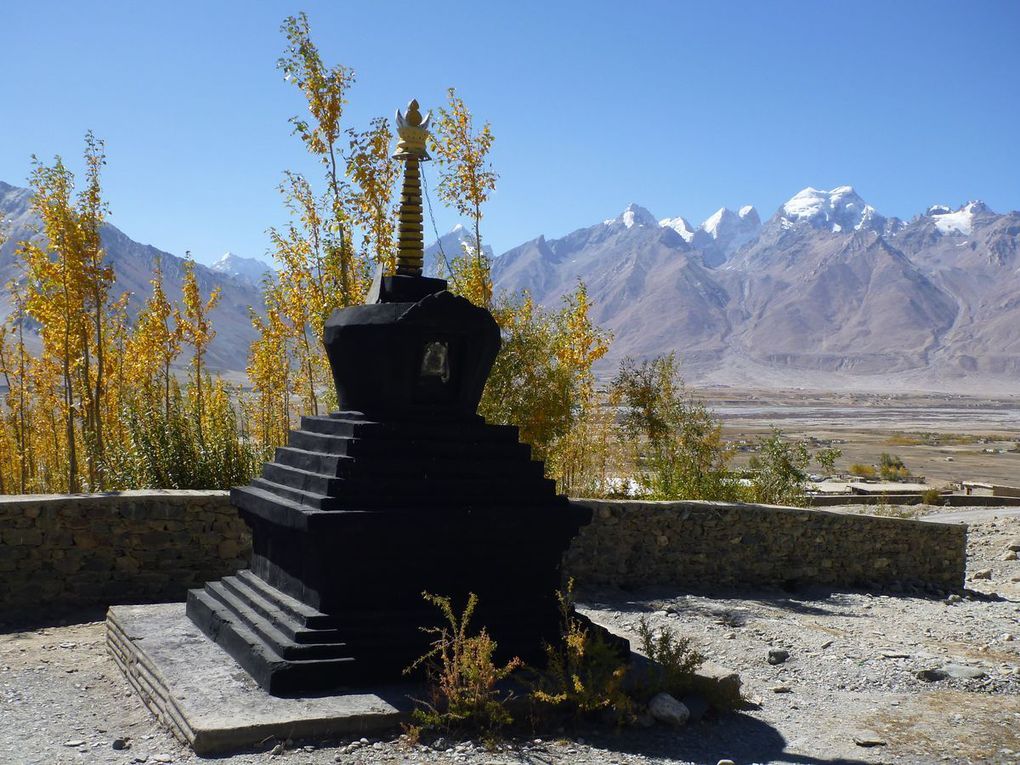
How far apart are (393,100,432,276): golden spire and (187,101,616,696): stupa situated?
2 centimetres

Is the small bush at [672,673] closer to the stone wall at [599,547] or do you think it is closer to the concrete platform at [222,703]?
the concrete platform at [222,703]

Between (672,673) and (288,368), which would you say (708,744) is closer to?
(672,673)

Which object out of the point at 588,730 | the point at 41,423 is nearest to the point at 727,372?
the point at 41,423

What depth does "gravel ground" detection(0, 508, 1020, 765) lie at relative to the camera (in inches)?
228

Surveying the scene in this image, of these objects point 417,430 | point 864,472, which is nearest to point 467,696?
point 417,430

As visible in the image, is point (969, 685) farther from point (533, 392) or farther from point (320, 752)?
point (533, 392)

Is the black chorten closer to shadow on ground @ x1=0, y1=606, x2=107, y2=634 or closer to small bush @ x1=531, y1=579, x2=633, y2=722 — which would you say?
small bush @ x1=531, y1=579, x2=633, y2=722

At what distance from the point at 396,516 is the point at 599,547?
17.0 ft

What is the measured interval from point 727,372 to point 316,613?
15046 cm

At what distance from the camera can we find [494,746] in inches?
228

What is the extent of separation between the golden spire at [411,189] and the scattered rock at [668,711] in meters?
3.68

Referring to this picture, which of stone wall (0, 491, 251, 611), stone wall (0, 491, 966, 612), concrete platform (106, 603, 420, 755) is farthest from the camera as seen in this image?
stone wall (0, 491, 966, 612)

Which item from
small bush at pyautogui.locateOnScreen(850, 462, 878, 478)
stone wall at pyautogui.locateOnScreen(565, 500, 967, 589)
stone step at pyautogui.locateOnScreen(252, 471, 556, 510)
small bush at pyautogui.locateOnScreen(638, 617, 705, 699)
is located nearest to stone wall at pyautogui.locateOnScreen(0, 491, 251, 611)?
stone step at pyautogui.locateOnScreen(252, 471, 556, 510)

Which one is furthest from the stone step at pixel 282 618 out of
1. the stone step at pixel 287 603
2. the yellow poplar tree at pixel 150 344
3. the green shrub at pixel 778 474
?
the green shrub at pixel 778 474
